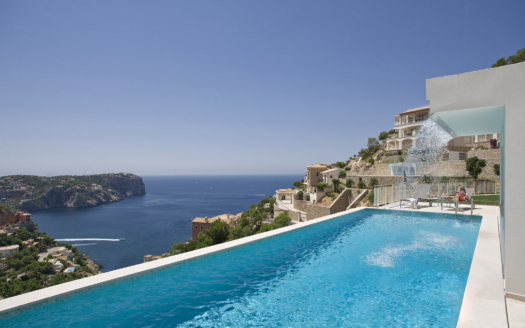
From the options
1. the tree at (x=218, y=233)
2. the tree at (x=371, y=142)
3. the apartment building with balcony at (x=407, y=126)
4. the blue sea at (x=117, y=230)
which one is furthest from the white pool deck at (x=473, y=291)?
the blue sea at (x=117, y=230)

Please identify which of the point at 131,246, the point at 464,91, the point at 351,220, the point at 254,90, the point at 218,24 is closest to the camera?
the point at 464,91

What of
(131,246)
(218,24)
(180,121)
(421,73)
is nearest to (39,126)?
(180,121)

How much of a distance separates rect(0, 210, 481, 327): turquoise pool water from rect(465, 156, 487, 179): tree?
18.5 m

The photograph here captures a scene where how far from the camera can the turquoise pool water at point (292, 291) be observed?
3350mm

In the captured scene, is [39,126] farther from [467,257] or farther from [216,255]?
[467,257]

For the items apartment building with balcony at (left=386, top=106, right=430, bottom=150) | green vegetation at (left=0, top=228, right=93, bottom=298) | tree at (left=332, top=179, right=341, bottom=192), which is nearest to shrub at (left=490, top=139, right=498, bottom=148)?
apartment building with balcony at (left=386, top=106, right=430, bottom=150)

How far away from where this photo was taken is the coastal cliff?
7875cm

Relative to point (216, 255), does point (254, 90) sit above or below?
above

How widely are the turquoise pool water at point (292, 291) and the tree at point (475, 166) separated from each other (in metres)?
18.5

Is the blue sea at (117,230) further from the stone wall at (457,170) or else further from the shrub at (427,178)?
the stone wall at (457,170)

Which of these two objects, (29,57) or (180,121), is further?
(180,121)

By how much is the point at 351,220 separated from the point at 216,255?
6595 mm

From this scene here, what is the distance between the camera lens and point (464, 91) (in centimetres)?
366

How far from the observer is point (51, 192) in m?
95.9
